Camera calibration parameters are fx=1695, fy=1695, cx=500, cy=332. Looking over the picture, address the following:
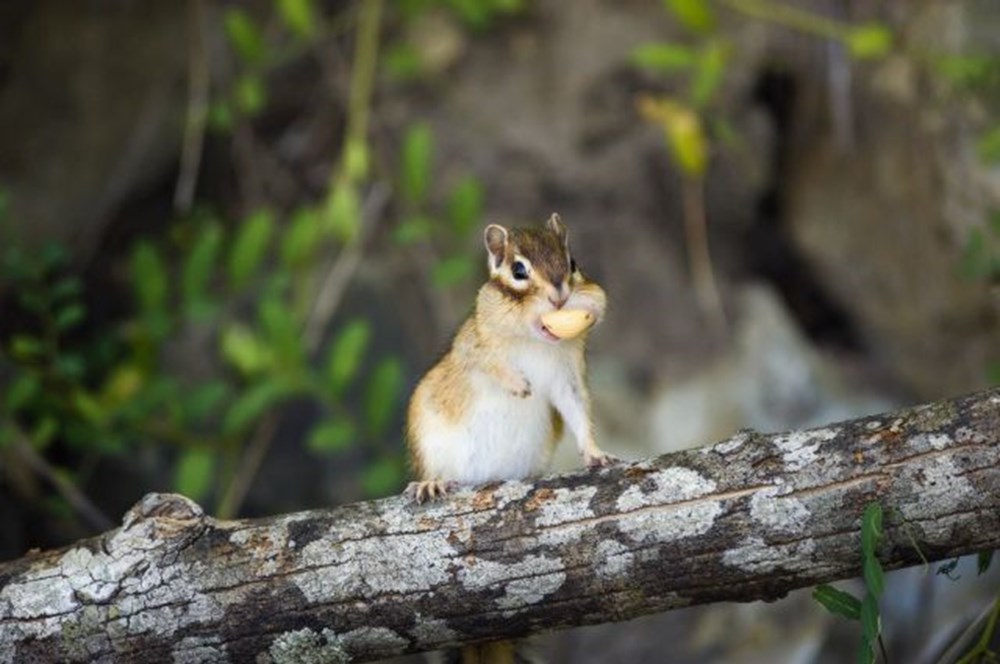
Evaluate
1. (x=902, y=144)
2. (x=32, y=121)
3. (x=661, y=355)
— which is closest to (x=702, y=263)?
(x=661, y=355)

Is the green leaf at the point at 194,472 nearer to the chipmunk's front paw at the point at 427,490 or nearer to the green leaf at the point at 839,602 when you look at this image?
the chipmunk's front paw at the point at 427,490

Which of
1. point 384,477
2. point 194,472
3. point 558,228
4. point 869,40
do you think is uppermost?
point 869,40

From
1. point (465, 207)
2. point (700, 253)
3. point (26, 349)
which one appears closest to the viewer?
point (26, 349)

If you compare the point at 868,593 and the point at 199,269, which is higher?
the point at 199,269

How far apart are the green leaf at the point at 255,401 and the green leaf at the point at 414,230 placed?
55cm

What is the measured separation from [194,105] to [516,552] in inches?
115

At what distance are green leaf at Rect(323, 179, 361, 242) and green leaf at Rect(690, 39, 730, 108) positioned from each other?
1.10m

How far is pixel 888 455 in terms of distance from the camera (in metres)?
2.67

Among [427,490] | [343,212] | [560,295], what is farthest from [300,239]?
[427,490]

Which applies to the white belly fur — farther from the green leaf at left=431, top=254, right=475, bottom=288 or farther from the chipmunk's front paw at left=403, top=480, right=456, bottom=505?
the green leaf at left=431, top=254, right=475, bottom=288

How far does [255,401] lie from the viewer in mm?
4684

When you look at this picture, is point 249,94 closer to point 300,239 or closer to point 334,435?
point 300,239

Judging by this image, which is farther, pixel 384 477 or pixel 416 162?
pixel 416 162

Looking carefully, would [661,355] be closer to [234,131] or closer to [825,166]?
[825,166]
